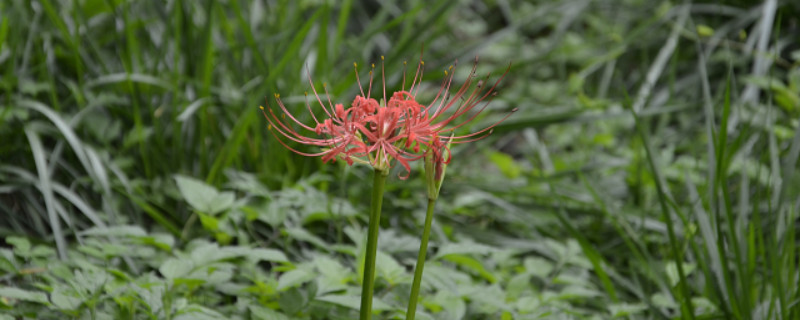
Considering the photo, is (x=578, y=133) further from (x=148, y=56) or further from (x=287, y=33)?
(x=148, y=56)

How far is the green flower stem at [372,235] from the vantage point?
0.88 meters

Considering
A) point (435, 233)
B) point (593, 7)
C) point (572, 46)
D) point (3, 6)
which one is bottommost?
point (435, 233)

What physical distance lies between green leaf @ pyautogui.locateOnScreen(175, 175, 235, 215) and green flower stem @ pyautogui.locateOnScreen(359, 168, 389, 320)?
2.47 feet

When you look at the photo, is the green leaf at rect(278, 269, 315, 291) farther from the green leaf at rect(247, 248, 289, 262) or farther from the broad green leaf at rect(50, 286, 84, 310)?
the broad green leaf at rect(50, 286, 84, 310)

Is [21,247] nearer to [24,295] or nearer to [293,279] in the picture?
[24,295]

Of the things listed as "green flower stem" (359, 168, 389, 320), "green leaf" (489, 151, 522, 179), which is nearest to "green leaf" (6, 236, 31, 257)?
"green flower stem" (359, 168, 389, 320)

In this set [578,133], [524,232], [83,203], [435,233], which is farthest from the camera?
[578,133]

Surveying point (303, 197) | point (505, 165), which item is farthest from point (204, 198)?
point (505, 165)

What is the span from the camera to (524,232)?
7.70 ft

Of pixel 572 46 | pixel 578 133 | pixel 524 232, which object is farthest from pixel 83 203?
pixel 572 46

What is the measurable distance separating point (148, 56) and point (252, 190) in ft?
3.32

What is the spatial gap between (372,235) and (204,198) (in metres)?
0.82

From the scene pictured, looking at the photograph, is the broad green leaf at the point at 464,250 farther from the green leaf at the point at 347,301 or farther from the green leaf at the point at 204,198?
the green leaf at the point at 204,198

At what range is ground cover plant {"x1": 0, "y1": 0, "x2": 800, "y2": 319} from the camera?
53.4 inches
